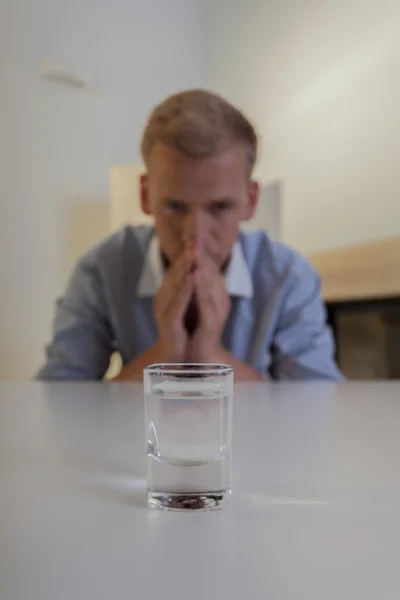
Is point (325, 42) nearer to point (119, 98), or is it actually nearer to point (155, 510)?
point (119, 98)

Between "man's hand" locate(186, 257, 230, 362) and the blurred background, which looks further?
the blurred background

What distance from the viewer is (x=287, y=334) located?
97cm

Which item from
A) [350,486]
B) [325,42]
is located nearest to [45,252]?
[325,42]

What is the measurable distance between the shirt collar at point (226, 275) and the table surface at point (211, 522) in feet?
1.80

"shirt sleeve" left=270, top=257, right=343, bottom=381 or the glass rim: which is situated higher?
the glass rim

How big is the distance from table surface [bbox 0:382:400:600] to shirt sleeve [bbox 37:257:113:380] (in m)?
0.54

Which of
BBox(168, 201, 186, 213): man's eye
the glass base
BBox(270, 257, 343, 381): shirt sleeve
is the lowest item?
BBox(270, 257, 343, 381): shirt sleeve

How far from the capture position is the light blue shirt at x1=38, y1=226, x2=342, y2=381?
95cm

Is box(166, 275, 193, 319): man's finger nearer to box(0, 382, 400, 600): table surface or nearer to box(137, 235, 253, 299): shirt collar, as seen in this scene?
box(137, 235, 253, 299): shirt collar

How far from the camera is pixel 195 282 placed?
2.91 feet

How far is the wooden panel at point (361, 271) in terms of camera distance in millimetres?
1240

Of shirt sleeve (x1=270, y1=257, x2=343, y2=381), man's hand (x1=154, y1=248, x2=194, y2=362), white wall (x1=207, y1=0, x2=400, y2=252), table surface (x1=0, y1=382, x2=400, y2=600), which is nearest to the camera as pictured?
table surface (x1=0, y1=382, x2=400, y2=600)

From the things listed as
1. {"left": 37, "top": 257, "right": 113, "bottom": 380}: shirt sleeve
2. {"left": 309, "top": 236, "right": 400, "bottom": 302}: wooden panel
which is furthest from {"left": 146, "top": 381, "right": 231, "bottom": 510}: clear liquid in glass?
{"left": 309, "top": 236, "right": 400, "bottom": 302}: wooden panel

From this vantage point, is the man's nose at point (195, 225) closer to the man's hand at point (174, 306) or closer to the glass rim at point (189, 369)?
the man's hand at point (174, 306)
